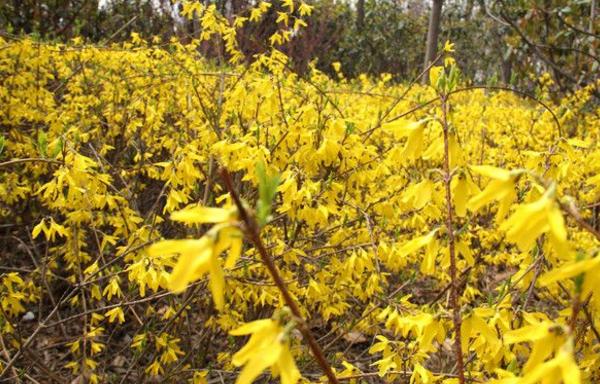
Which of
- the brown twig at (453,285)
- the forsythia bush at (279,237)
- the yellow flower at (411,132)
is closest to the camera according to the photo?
the forsythia bush at (279,237)

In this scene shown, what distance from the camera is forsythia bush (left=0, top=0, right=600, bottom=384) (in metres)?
0.95

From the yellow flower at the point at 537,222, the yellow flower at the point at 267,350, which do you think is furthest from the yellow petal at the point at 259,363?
the yellow flower at the point at 537,222

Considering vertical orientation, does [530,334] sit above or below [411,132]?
below

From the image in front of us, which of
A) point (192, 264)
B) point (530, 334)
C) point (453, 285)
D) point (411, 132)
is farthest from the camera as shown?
point (411, 132)

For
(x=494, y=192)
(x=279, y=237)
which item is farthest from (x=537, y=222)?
(x=279, y=237)

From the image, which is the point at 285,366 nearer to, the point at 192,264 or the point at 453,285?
the point at 192,264

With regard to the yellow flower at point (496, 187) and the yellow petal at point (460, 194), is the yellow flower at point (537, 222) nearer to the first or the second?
the yellow flower at point (496, 187)

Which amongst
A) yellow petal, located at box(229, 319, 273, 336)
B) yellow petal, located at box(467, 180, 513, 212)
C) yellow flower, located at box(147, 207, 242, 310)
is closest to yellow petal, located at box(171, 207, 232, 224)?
yellow flower, located at box(147, 207, 242, 310)

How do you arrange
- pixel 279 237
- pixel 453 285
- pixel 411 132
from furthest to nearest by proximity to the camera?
pixel 279 237 → pixel 411 132 → pixel 453 285

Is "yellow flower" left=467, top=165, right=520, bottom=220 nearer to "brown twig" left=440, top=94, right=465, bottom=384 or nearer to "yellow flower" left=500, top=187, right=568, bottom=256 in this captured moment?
"yellow flower" left=500, top=187, right=568, bottom=256

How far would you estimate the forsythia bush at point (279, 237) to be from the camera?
948 mm

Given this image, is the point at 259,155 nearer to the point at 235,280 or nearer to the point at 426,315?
the point at 235,280

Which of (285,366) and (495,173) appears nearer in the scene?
(285,366)

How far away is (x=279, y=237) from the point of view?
3012mm
